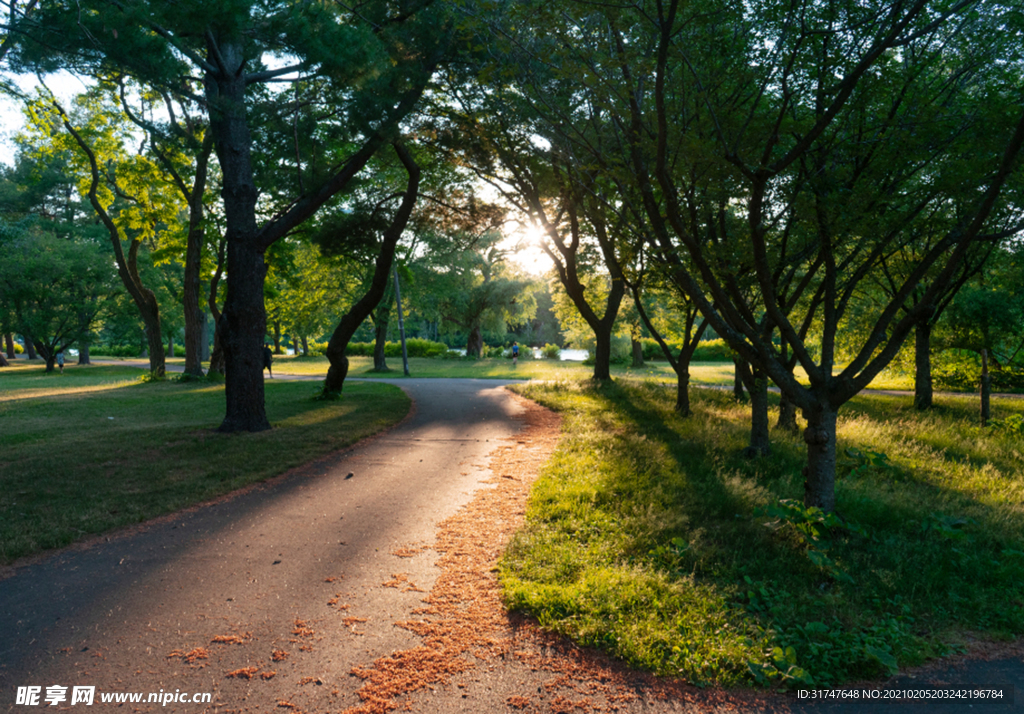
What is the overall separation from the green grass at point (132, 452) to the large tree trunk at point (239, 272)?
2.40 feet

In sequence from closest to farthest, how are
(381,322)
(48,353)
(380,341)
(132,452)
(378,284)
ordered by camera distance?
(132,452)
(378,284)
(48,353)
(381,322)
(380,341)

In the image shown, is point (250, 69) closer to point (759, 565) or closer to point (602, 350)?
point (759, 565)

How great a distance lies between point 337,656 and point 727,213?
358 inches

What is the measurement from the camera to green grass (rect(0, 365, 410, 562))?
528 centimetres

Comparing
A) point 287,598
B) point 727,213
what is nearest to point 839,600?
point 287,598

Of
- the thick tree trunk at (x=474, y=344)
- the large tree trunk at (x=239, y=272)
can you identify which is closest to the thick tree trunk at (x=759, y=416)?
the large tree trunk at (x=239, y=272)

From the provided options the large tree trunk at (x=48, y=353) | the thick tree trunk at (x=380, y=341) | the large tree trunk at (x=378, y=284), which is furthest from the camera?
the thick tree trunk at (x=380, y=341)

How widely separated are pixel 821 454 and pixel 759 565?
1.47 m

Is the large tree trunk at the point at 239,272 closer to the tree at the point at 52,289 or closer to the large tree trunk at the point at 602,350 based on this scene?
the large tree trunk at the point at 602,350

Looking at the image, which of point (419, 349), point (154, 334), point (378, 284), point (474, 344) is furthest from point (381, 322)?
point (419, 349)

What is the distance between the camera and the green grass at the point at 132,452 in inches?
208

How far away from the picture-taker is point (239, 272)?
953 cm

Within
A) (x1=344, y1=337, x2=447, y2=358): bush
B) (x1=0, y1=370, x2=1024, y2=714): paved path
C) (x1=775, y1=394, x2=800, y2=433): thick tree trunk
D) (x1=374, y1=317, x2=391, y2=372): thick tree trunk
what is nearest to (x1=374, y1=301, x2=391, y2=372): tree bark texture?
(x1=374, y1=317, x2=391, y2=372): thick tree trunk

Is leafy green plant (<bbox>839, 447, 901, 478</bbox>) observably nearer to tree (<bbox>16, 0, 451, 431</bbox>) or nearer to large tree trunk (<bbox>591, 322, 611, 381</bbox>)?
tree (<bbox>16, 0, 451, 431</bbox>)
